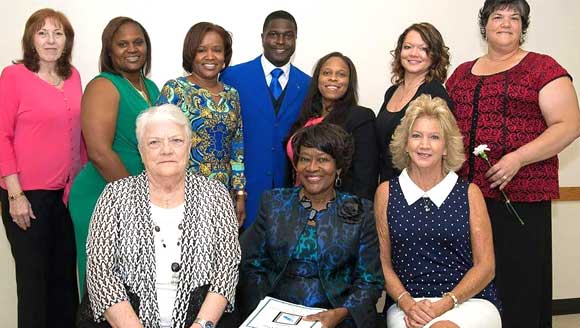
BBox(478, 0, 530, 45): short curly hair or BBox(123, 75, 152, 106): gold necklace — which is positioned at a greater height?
BBox(478, 0, 530, 45): short curly hair

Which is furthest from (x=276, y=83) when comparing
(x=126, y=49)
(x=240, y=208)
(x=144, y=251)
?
(x=144, y=251)

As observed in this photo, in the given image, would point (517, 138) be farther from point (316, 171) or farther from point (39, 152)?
point (39, 152)

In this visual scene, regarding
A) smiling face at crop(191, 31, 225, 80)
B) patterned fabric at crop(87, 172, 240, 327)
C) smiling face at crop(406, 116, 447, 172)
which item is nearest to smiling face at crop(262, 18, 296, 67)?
smiling face at crop(191, 31, 225, 80)

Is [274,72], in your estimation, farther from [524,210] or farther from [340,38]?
[524,210]

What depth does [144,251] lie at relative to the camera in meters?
2.35

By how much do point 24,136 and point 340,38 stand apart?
2142mm

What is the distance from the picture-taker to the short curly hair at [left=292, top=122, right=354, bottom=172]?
2637 millimetres

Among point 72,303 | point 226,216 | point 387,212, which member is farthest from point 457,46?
point 72,303

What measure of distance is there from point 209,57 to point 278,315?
1.38m

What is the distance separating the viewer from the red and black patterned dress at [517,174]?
10.0 ft

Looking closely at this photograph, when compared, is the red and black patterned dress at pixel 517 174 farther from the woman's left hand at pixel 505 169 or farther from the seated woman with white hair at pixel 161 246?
the seated woman with white hair at pixel 161 246

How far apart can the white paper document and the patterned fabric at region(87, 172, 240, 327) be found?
14cm

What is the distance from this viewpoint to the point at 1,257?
397 centimetres

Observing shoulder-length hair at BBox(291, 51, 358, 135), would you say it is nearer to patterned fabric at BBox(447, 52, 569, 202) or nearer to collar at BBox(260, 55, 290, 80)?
collar at BBox(260, 55, 290, 80)
